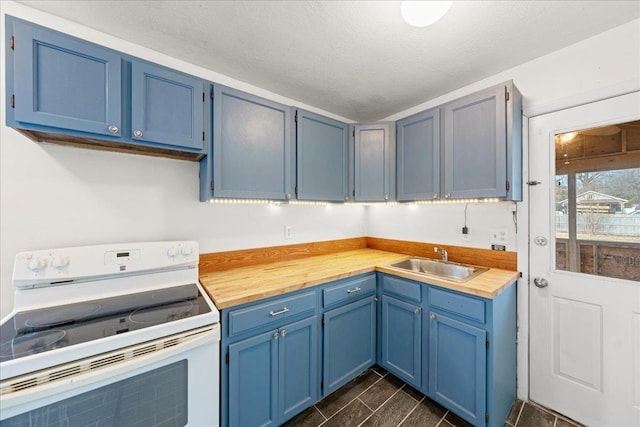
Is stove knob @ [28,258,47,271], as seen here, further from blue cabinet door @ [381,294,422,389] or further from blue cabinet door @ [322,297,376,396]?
blue cabinet door @ [381,294,422,389]

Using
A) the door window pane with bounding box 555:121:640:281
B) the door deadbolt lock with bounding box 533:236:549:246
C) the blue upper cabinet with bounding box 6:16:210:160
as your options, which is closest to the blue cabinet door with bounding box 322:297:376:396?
the door deadbolt lock with bounding box 533:236:549:246

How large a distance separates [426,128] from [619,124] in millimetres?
1106

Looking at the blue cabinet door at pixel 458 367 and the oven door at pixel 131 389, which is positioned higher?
the oven door at pixel 131 389

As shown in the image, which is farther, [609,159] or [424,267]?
[424,267]

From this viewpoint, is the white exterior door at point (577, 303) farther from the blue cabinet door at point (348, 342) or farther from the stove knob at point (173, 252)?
the stove knob at point (173, 252)

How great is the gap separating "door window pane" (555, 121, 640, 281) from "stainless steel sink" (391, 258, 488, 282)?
55 centimetres

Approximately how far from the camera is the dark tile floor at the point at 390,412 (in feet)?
5.31

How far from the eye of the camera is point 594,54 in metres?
1.54

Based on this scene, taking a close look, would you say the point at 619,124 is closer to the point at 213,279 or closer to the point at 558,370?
the point at 558,370

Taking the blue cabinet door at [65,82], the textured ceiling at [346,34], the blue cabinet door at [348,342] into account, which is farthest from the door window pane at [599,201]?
the blue cabinet door at [65,82]

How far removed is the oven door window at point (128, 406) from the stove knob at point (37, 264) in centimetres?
66

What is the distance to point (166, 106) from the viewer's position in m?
1.45

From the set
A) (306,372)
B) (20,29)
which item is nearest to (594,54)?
(306,372)

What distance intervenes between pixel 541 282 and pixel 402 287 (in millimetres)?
957
